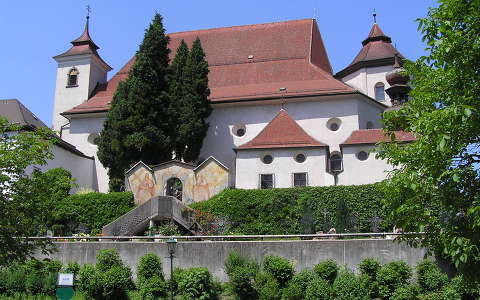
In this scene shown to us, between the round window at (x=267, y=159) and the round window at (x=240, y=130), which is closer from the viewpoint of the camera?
the round window at (x=267, y=159)

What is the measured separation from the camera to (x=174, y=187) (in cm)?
2998

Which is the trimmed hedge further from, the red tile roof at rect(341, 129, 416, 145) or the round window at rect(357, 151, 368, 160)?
the red tile roof at rect(341, 129, 416, 145)

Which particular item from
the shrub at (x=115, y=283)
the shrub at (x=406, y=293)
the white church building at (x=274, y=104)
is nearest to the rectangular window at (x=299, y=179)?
the white church building at (x=274, y=104)

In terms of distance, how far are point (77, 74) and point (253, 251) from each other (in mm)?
26415

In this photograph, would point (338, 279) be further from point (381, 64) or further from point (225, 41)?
point (225, 41)

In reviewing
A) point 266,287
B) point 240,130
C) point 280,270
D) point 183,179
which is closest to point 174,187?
point 183,179

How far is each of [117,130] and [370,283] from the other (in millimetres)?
18030

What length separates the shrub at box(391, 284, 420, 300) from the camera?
57.2 ft

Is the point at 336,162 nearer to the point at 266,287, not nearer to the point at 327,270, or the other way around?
the point at 327,270

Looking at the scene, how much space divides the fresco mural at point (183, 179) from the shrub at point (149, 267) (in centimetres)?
913

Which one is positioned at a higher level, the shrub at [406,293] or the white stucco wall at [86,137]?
the white stucco wall at [86,137]

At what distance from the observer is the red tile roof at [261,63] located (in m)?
35.5

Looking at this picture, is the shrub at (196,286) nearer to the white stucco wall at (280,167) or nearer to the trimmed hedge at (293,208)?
the trimmed hedge at (293,208)

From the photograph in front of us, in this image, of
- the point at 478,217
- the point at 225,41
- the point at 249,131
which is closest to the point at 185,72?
the point at 249,131
